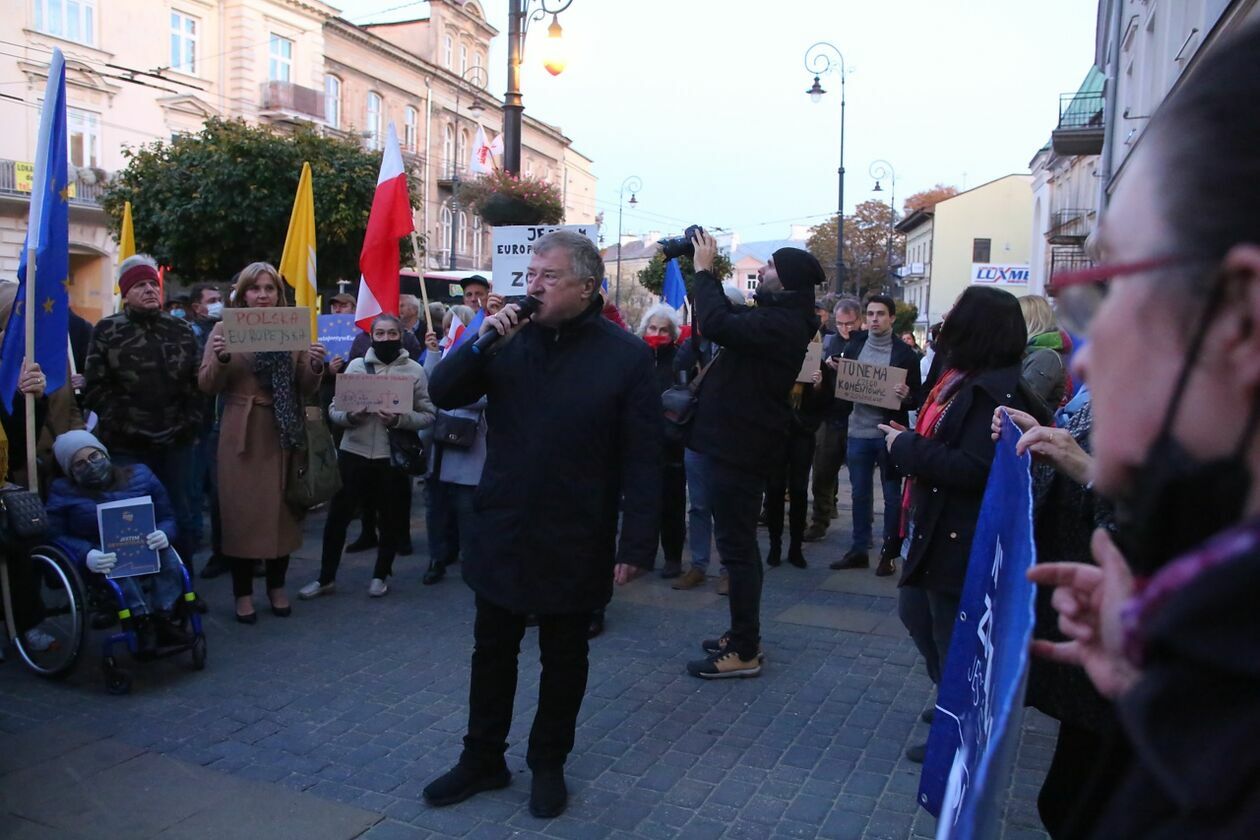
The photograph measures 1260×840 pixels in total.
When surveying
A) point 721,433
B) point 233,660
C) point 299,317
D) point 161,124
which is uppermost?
point 161,124

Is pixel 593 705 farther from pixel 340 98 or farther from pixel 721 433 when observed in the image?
pixel 340 98

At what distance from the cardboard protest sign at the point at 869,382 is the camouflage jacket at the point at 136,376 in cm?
431

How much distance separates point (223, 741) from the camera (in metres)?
4.40

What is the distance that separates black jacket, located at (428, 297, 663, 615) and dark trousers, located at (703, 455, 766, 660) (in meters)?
1.25

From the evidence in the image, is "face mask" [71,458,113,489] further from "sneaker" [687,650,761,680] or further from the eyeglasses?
the eyeglasses

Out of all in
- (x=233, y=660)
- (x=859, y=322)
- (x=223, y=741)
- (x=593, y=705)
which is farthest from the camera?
(x=859, y=322)

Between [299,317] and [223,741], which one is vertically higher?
[299,317]

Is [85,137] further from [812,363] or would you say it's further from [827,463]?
[812,363]

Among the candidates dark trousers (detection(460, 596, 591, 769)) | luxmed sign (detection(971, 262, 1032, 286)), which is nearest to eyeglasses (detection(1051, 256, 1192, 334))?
dark trousers (detection(460, 596, 591, 769))

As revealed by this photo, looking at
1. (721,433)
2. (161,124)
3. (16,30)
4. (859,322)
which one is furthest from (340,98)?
(721,433)

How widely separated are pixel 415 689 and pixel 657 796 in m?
1.63


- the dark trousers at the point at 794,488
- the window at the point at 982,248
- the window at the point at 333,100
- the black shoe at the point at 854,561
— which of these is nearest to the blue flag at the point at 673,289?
the dark trousers at the point at 794,488

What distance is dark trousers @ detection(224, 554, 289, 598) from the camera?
20.2ft

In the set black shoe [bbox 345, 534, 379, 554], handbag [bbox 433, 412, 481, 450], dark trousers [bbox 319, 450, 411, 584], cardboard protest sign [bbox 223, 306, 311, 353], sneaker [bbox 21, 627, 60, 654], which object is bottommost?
black shoe [bbox 345, 534, 379, 554]
